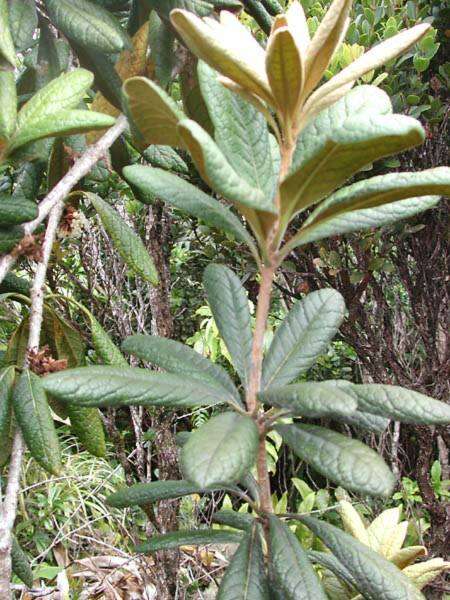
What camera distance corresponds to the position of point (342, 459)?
0.60 metres

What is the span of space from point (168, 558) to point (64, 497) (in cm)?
127

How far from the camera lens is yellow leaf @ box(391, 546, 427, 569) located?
143cm

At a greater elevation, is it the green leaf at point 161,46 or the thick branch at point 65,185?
the green leaf at point 161,46

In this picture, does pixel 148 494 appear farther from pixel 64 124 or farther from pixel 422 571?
pixel 422 571

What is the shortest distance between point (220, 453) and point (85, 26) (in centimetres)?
62

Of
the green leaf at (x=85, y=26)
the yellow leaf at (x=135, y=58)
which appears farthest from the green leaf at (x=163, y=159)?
the green leaf at (x=85, y=26)

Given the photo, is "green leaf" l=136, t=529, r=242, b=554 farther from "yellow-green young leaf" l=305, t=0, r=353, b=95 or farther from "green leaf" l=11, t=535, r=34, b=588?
"yellow-green young leaf" l=305, t=0, r=353, b=95

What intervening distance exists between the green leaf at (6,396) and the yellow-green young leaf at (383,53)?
54 cm

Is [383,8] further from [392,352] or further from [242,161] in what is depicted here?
[242,161]

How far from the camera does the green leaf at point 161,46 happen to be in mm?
952

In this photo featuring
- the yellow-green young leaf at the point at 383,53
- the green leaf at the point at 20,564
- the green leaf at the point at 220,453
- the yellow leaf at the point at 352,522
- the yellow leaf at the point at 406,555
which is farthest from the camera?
the yellow leaf at the point at 352,522

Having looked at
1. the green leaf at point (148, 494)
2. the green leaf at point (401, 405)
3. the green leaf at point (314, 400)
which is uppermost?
the green leaf at point (314, 400)

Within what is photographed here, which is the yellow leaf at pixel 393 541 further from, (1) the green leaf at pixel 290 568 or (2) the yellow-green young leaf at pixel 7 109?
(2) the yellow-green young leaf at pixel 7 109

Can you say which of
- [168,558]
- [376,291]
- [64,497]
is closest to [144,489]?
[168,558]
